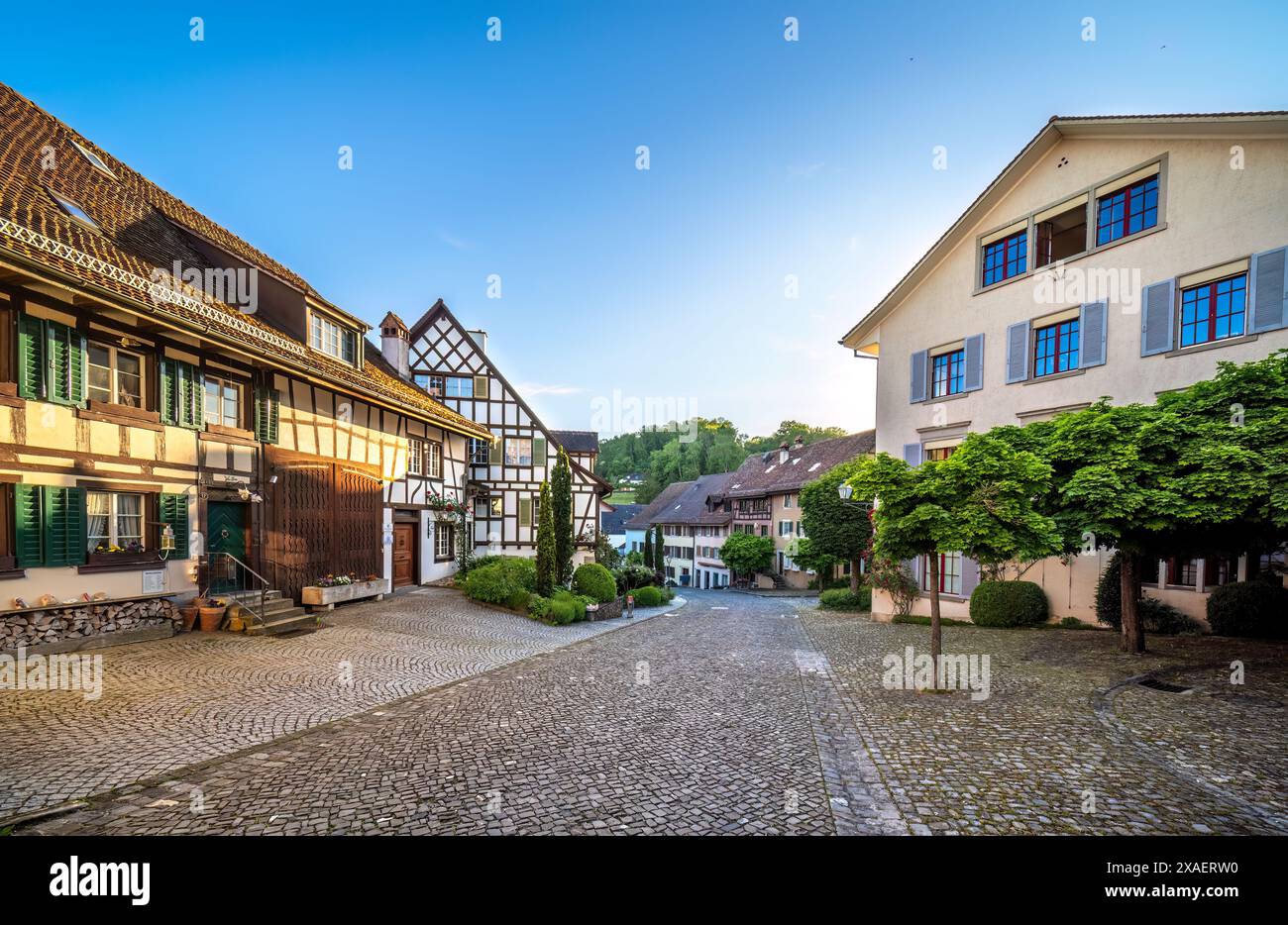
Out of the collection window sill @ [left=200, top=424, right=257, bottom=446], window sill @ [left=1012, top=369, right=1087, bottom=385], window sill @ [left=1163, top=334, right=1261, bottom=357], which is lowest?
window sill @ [left=200, top=424, right=257, bottom=446]

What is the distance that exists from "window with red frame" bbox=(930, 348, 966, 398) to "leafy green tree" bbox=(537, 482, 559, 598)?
12.2 metres

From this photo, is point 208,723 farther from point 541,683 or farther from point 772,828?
point 772,828

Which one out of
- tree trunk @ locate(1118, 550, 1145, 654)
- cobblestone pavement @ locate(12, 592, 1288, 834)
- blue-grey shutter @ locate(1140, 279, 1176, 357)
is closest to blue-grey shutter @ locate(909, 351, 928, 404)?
blue-grey shutter @ locate(1140, 279, 1176, 357)

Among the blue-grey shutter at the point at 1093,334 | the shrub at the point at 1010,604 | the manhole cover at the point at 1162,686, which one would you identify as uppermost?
the blue-grey shutter at the point at 1093,334

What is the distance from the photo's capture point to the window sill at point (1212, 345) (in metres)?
12.0

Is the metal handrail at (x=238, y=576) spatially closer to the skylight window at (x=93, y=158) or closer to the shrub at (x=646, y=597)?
the skylight window at (x=93, y=158)

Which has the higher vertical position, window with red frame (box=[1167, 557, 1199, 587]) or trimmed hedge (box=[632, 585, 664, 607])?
window with red frame (box=[1167, 557, 1199, 587])

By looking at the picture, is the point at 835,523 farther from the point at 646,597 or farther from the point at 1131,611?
the point at 1131,611

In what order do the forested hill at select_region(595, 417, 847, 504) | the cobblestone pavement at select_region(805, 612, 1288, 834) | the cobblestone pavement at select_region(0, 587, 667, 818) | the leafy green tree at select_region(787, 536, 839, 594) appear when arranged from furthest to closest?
the forested hill at select_region(595, 417, 847, 504) < the leafy green tree at select_region(787, 536, 839, 594) < the cobblestone pavement at select_region(0, 587, 667, 818) < the cobblestone pavement at select_region(805, 612, 1288, 834)

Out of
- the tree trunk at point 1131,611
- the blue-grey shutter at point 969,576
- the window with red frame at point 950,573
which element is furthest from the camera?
the window with red frame at point 950,573

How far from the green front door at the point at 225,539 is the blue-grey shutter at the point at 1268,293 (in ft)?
70.8

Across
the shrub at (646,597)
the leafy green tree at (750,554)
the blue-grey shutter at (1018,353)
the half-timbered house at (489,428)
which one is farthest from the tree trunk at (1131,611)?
the leafy green tree at (750,554)

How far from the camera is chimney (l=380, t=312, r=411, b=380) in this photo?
24781mm

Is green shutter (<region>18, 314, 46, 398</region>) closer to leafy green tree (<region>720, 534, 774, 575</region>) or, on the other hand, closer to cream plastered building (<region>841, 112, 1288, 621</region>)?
cream plastered building (<region>841, 112, 1288, 621</region>)
